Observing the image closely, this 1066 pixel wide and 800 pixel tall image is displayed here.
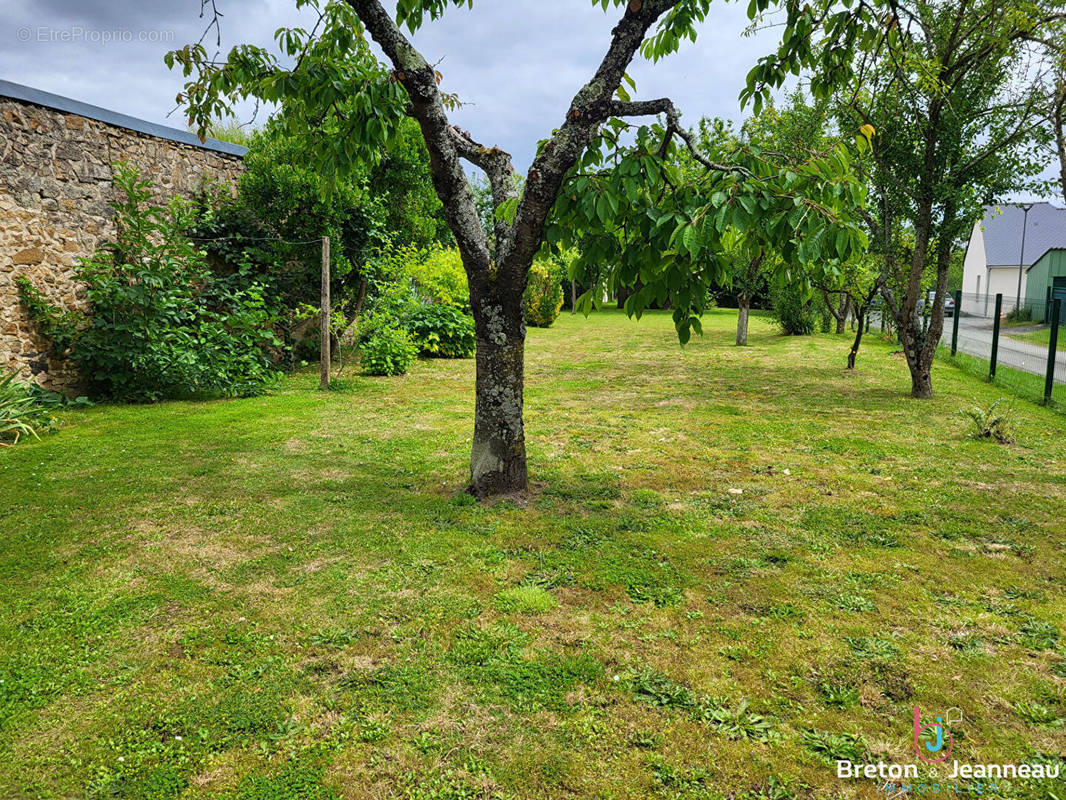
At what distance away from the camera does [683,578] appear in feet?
11.7

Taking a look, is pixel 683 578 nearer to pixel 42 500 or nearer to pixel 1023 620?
pixel 1023 620

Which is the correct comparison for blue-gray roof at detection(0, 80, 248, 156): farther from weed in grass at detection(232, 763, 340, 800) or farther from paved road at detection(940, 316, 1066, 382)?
paved road at detection(940, 316, 1066, 382)

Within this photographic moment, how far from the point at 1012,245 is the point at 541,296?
37709 mm

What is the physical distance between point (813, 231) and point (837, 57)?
2973 mm

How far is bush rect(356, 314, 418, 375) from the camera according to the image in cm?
1086

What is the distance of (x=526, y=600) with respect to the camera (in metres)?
3.31

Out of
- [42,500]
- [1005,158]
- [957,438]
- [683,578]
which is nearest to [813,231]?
[683,578]

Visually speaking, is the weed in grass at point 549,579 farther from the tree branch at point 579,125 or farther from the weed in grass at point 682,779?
the tree branch at point 579,125

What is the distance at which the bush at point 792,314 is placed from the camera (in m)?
18.3

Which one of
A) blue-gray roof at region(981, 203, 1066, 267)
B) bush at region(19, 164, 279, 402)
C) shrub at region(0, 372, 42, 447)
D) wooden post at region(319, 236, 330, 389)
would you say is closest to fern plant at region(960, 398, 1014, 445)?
wooden post at region(319, 236, 330, 389)

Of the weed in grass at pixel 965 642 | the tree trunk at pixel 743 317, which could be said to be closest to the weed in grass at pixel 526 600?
the weed in grass at pixel 965 642

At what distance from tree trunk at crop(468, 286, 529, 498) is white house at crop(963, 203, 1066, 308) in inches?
1631

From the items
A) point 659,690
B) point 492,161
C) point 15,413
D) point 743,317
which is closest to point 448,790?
point 659,690

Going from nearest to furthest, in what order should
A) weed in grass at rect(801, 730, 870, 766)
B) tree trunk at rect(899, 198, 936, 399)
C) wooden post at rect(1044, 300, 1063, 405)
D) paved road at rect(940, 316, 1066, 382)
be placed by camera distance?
weed in grass at rect(801, 730, 870, 766)
wooden post at rect(1044, 300, 1063, 405)
tree trunk at rect(899, 198, 936, 399)
paved road at rect(940, 316, 1066, 382)
